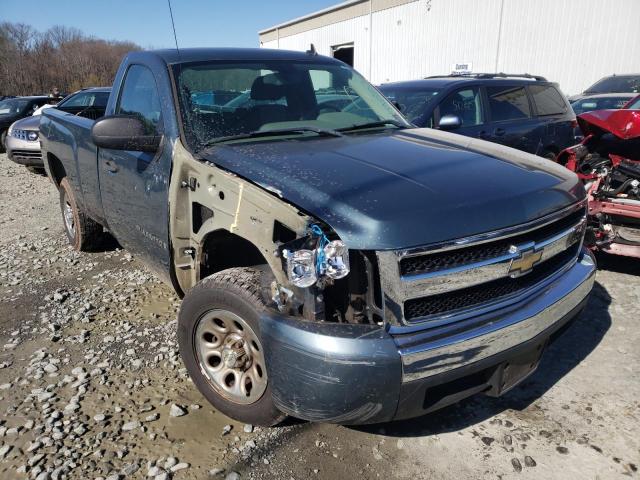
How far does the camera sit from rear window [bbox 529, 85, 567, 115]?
727 centimetres

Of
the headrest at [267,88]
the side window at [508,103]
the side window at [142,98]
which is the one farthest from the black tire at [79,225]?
the side window at [508,103]

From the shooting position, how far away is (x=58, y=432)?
2.62 metres

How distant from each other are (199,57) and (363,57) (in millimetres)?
27071

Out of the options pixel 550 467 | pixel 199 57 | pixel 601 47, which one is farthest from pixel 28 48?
pixel 550 467

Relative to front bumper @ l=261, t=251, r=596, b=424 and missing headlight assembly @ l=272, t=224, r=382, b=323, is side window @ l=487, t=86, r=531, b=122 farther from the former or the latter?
missing headlight assembly @ l=272, t=224, r=382, b=323

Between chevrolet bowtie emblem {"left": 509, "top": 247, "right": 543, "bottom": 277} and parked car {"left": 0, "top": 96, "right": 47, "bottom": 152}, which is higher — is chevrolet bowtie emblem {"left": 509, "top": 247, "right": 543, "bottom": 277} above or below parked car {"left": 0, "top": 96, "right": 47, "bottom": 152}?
above

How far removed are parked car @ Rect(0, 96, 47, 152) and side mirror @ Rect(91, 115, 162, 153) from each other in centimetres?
1370

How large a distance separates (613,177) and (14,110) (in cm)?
1558

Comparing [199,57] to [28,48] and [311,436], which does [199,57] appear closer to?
[311,436]

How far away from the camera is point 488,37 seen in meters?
21.1

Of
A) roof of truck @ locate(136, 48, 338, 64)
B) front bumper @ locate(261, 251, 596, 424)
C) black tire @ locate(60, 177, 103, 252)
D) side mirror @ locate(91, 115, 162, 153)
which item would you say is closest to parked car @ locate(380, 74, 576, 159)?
roof of truck @ locate(136, 48, 338, 64)

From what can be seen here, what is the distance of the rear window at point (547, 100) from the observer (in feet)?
23.8

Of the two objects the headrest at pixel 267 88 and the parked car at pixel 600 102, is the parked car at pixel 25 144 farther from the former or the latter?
the parked car at pixel 600 102

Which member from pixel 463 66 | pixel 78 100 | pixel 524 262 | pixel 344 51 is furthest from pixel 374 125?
pixel 344 51
